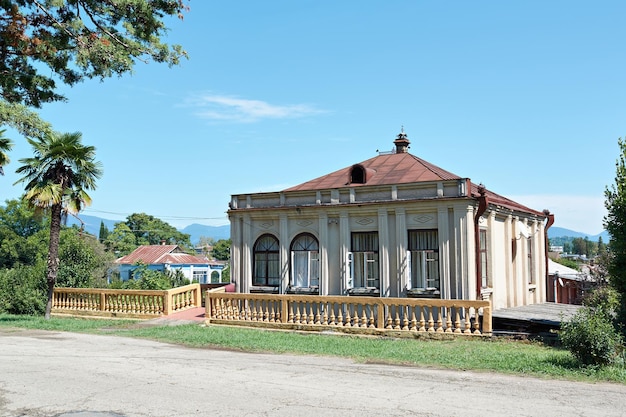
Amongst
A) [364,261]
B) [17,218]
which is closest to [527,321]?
[364,261]

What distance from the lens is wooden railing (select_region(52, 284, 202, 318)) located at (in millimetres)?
23625

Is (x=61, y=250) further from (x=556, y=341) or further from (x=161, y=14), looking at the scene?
(x=556, y=341)

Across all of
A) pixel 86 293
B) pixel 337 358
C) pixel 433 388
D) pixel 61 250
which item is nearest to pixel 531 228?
pixel 337 358

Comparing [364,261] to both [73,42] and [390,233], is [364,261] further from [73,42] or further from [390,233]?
[73,42]

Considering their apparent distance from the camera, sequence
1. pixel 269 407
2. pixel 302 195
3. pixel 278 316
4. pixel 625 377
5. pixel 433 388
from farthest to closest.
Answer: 1. pixel 302 195
2. pixel 278 316
3. pixel 625 377
4. pixel 433 388
5. pixel 269 407

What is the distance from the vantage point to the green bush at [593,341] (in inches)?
449

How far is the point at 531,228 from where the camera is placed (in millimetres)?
25109

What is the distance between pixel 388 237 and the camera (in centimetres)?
2036

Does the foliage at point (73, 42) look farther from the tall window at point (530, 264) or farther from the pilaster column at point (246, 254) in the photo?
the tall window at point (530, 264)

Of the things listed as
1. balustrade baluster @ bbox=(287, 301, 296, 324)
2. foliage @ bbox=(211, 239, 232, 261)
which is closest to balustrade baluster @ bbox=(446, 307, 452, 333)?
balustrade baluster @ bbox=(287, 301, 296, 324)

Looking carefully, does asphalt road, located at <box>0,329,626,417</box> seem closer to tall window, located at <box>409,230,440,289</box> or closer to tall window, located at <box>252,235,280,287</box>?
tall window, located at <box>409,230,440,289</box>

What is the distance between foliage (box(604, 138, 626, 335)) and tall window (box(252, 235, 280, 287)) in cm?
1194

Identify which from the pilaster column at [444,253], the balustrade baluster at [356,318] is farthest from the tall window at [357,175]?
the balustrade baluster at [356,318]

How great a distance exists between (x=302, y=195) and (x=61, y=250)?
43.7 ft
